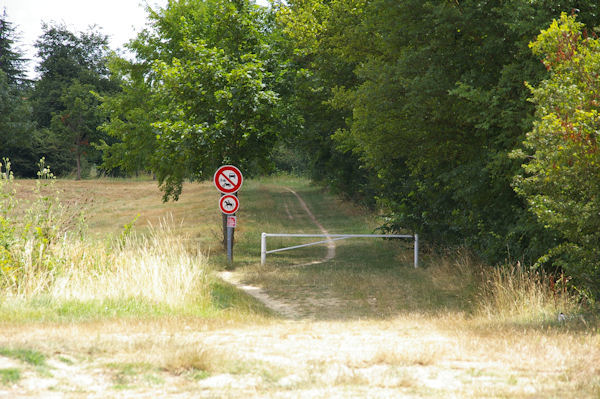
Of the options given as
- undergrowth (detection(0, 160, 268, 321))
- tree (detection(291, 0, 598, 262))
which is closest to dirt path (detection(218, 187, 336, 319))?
undergrowth (detection(0, 160, 268, 321))

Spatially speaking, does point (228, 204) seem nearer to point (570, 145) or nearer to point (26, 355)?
point (570, 145)

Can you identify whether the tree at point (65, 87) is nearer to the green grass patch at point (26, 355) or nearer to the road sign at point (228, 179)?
the road sign at point (228, 179)

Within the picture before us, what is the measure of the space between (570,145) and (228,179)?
10.4 meters

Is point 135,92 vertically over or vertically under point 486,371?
over

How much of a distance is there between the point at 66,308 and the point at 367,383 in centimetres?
519

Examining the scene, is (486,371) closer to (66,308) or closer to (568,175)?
(568,175)

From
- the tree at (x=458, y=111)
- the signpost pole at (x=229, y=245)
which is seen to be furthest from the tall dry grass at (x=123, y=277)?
the tree at (x=458, y=111)

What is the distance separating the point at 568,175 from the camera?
902 cm

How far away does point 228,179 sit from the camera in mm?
17422

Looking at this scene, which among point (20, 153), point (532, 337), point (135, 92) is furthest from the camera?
point (20, 153)

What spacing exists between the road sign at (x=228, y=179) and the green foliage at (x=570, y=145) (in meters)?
9.31

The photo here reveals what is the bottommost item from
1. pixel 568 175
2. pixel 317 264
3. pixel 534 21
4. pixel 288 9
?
pixel 317 264

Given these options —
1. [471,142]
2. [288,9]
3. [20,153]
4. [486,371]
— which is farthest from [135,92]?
[20,153]

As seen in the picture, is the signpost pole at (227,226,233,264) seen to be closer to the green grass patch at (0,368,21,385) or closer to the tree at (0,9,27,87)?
the green grass patch at (0,368,21,385)
